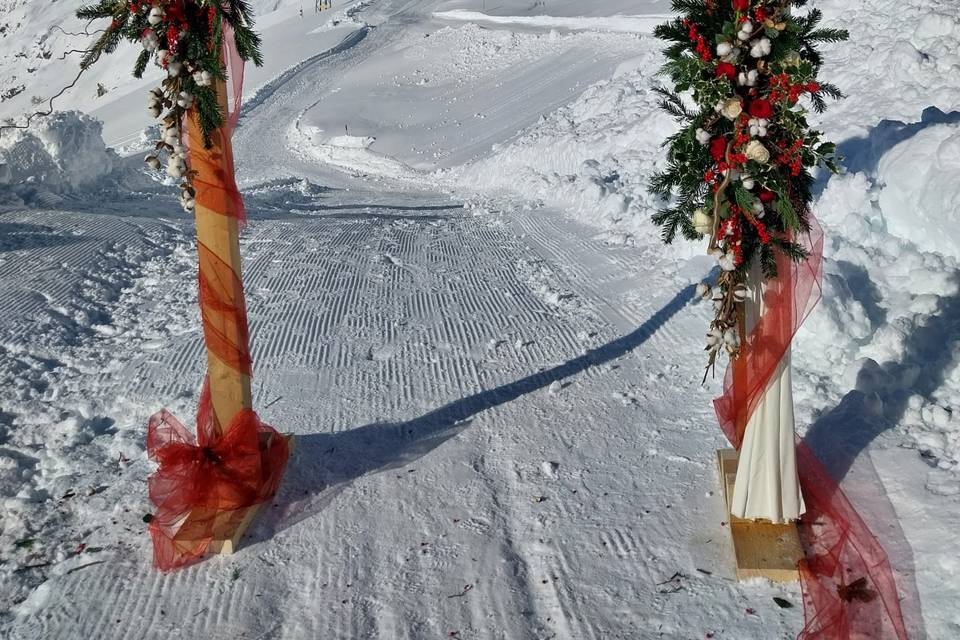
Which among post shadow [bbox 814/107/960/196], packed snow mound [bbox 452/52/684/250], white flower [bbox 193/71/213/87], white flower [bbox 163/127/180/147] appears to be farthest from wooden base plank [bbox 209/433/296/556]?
post shadow [bbox 814/107/960/196]

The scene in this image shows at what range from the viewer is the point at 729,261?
4637mm

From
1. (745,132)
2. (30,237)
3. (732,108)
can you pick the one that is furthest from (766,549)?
(30,237)

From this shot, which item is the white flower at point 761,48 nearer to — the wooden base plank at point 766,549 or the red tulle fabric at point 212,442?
the wooden base plank at point 766,549


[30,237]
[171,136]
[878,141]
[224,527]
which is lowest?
[224,527]

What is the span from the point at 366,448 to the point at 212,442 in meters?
1.37

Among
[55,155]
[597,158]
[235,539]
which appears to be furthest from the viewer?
[597,158]

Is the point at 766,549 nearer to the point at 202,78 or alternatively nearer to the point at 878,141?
the point at 202,78

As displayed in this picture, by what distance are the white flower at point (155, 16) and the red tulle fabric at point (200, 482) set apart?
225 centimetres

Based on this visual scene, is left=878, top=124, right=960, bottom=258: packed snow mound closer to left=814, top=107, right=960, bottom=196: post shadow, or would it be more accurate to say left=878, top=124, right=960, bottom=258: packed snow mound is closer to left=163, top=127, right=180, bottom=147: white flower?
A: left=814, top=107, right=960, bottom=196: post shadow

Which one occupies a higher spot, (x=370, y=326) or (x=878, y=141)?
(x=878, y=141)

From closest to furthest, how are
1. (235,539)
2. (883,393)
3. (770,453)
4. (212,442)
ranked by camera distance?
1. (770,453)
2. (235,539)
3. (212,442)
4. (883,393)

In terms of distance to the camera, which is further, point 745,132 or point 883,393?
point 883,393

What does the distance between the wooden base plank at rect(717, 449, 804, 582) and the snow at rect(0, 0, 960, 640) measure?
96 millimetres

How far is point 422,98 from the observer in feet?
94.5
